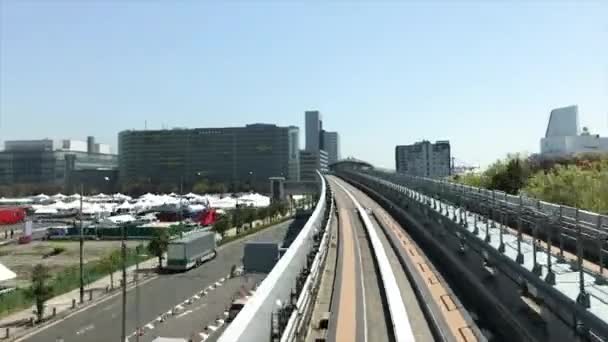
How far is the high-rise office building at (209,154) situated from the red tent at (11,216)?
A: 261 feet

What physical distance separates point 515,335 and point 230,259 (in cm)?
4063

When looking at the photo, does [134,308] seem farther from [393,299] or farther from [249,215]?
[249,215]

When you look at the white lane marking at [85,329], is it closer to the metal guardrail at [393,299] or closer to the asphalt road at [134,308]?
the asphalt road at [134,308]

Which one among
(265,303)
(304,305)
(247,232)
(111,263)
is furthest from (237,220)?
(265,303)

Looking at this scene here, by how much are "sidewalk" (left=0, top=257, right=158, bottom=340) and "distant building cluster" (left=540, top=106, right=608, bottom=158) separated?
53.6 metres

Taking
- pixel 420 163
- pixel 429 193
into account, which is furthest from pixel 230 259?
pixel 420 163

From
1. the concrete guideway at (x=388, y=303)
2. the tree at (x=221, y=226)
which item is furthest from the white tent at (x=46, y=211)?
the concrete guideway at (x=388, y=303)

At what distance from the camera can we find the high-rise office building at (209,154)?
171750 mm

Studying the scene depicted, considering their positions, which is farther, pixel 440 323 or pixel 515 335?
pixel 440 323

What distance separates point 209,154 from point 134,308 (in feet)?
477

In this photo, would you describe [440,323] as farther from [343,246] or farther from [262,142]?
[262,142]

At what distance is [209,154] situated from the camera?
17512cm

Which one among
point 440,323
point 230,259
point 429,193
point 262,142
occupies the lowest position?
point 230,259

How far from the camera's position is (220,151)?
575ft
